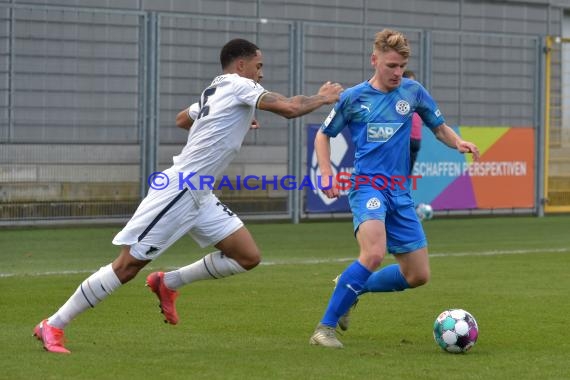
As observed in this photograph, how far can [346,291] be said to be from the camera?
8.05 metres

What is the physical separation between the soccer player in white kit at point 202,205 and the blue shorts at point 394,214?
2.43ft

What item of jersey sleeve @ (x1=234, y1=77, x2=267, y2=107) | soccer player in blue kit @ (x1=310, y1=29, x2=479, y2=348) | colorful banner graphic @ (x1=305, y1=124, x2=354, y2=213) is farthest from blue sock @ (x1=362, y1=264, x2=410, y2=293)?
colorful banner graphic @ (x1=305, y1=124, x2=354, y2=213)

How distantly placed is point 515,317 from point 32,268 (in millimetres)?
5888

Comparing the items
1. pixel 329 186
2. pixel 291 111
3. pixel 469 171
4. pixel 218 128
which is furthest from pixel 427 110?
pixel 469 171

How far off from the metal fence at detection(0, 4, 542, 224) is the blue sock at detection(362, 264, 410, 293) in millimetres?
11045

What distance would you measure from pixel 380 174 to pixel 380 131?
28 centimetres

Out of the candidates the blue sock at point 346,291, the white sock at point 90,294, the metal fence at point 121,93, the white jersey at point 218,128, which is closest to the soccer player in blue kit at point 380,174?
the blue sock at point 346,291

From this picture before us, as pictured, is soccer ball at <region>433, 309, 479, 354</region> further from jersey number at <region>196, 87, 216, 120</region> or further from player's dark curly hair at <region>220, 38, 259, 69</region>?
player's dark curly hair at <region>220, 38, 259, 69</region>

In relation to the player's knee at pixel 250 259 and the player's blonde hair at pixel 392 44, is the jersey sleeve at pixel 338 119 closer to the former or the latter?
the player's blonde hair at pixel 392 44

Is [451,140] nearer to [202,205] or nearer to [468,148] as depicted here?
[468,148]

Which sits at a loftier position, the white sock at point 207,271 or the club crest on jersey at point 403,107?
the club crest on jersey at point 403,107

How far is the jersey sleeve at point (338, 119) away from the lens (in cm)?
830

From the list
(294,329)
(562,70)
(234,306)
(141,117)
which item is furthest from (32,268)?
(562,70)

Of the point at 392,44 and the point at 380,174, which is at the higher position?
the point at 392,44
